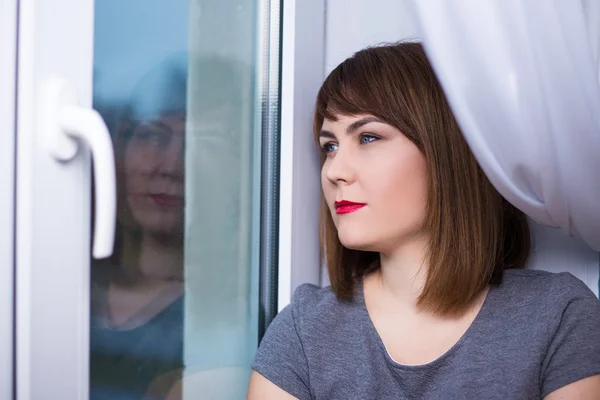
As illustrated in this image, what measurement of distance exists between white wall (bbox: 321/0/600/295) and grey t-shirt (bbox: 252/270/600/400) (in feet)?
0.39

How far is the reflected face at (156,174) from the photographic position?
900 millimetres

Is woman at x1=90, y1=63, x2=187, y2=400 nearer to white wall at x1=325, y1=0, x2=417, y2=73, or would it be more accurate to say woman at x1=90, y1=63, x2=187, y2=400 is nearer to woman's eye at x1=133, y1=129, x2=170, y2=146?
woman's eye at x1=133, y1=129, x2=170, y2=146

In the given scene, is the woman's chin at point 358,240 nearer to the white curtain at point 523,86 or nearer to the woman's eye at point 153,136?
the white curtain at point 523,86

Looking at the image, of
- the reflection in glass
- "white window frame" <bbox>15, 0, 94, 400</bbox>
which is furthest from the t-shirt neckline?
"white window frame" <bbox>15, 0, 94, 400</bbox>

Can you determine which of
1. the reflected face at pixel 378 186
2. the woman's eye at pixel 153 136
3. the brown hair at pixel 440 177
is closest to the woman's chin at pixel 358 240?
the reflected face at pixel 378 186

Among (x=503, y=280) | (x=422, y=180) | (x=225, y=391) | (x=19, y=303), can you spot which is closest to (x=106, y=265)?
(x=19, y=303)

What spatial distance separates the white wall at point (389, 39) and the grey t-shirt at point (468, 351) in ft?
0.39

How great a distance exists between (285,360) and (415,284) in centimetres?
26

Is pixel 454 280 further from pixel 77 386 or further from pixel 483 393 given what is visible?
Result: pixel 77 386

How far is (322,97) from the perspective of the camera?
1.14 metres

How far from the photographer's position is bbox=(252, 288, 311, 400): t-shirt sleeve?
3.43 ft

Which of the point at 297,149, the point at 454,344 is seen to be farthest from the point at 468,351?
the point at 297,149

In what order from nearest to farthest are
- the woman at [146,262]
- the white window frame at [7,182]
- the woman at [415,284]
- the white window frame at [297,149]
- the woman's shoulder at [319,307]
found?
the white window frame at [7,182]
the woman at [146,262]
the woman at [415,284]
the woman's shoulder at [319,307]
the white window frame at [297,149]

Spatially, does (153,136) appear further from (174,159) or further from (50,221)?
Result: (50,221)
